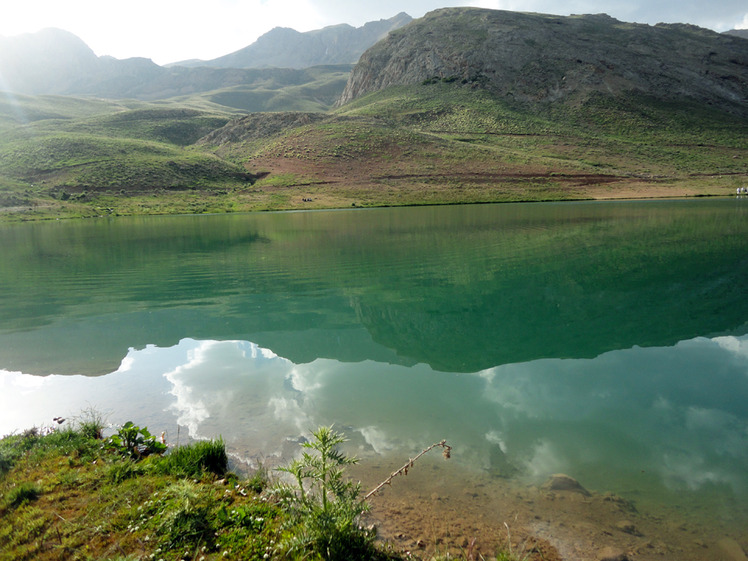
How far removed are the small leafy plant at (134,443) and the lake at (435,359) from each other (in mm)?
622

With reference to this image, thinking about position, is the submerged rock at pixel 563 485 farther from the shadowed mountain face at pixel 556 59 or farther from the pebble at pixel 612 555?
the shadowed mountain face at pixel 556 59

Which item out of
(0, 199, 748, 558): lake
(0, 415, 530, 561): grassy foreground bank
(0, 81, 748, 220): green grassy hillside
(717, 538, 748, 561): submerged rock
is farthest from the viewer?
(0, 81, 748, 220): green grassy hillside

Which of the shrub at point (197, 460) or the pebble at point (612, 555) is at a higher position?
the pebble at point (612, 555)

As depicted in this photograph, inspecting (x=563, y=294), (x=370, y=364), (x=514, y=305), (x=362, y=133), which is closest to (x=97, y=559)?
(x=370, y=364)

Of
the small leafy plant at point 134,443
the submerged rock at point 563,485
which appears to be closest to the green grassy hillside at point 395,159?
the submerged rock at point 563,485

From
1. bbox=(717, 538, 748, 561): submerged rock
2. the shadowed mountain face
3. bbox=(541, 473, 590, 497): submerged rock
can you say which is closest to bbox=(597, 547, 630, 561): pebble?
bbox=(541, 473, 590, 497): submerged rock

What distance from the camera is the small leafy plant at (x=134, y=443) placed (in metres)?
6.35

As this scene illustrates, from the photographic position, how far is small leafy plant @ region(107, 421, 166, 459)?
6.35 metres

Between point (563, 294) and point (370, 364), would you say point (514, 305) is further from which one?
point (370, 364)

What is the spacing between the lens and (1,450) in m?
6.25

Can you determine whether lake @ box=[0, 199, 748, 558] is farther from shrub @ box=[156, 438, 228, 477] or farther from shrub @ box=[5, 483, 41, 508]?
shrub @ box=[5, 483, 41, 508]

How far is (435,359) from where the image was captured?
10.7 meters

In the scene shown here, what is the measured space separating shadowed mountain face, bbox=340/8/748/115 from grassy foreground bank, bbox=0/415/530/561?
143m

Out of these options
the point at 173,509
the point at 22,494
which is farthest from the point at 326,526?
the point at 22,494
